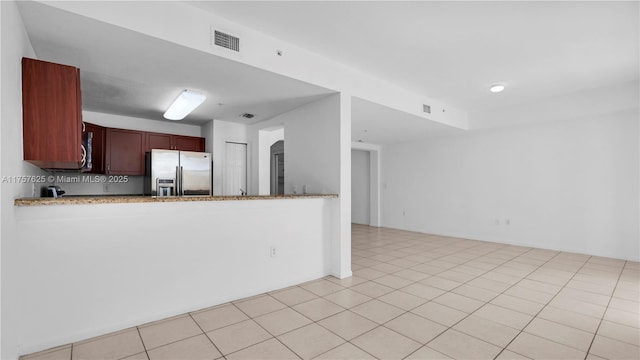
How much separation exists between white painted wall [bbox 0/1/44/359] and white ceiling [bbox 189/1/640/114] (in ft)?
4.01

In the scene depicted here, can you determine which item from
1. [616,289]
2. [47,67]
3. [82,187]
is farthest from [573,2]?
[82,187]

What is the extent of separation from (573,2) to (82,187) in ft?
22.1

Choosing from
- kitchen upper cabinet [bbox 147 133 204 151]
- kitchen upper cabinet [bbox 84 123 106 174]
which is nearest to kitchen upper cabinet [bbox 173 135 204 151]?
kitchen upper cabinet [bbox 147 133 204 151]

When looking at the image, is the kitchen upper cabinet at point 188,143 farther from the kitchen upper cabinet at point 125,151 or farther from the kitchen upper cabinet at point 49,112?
the kitchen upper cabinet at point 49,112

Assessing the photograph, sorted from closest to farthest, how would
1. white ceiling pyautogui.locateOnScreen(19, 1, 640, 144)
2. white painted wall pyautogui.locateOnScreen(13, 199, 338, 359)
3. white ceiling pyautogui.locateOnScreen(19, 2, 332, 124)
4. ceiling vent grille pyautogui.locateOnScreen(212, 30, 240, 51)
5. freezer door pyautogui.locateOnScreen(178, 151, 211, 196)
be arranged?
white painted wall pyautogui.locateOnScreen(13, 199, 338, 359)
white ceiling pyautogui.locateOnScreen(19, 2, 332, 124)
white ceiling pyautogui.locateOnScreen(19, 1, 640, 144)
ceiling vent grille pyautogui.locateOnScreen(212, 30, 240, 51)
freezer door pyautogui.locateOnScreen(178, 151, 211, 196)

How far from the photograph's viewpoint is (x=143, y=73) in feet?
10.5

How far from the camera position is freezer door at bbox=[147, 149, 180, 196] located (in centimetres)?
480

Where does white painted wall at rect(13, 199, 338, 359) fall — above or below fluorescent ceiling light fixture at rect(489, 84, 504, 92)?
below

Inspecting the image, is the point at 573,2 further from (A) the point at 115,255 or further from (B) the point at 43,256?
(B) the point at 43,256

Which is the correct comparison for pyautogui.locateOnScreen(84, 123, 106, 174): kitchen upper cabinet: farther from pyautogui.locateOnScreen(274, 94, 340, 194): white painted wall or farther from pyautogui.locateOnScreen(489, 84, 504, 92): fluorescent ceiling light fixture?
pyautogui.locateOnScreen(489, 84, 504, 92): fluorescent ceiling light fixture

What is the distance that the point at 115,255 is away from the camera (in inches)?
94.2

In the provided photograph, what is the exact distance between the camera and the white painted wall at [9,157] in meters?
1.69

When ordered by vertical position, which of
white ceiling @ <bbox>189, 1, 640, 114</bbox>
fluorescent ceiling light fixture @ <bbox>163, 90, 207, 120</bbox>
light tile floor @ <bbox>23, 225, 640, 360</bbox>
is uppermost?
white ceiling @ <bbox>189, 1, 640, 114</bbox>

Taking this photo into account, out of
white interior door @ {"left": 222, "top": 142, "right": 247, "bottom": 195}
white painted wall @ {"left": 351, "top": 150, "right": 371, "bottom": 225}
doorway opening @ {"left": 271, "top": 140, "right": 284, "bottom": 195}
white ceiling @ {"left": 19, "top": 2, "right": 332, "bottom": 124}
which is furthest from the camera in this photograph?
white painted wall @ {"left": 351, "top": 150, "right": 371, "bottom": 225}
